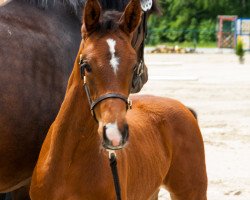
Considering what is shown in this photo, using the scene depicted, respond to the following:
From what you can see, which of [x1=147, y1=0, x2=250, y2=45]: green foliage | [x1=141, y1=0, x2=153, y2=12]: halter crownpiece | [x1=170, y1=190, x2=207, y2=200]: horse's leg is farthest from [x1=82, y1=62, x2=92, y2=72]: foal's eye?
[x1=147, y1=0, x2=250, y2=45]: green foliage

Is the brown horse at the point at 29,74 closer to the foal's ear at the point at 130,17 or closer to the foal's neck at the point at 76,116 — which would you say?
the foal's neck at the point at 76,116

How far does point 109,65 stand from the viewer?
2.86 metres

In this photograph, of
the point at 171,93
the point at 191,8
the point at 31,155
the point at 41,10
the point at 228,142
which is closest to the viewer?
the point at 31,155

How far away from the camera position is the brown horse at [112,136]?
113 inches

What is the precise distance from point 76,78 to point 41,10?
2.68ft

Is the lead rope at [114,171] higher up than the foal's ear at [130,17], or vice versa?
the foal's ear at [130,17]

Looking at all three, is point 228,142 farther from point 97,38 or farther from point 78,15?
point 97,38

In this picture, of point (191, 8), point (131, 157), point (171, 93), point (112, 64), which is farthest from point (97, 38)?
point (191, 8)

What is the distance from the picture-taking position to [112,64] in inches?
113

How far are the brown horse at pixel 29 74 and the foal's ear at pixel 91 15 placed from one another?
50 centimetres

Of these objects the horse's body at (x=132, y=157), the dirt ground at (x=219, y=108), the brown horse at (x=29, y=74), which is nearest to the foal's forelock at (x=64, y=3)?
the brown horse at (x=29, y=74)

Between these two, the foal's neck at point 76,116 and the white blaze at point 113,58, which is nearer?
the white blaze at point 113,58

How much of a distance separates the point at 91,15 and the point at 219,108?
8.03m

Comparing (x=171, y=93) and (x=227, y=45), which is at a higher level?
(x=171, y=93)
